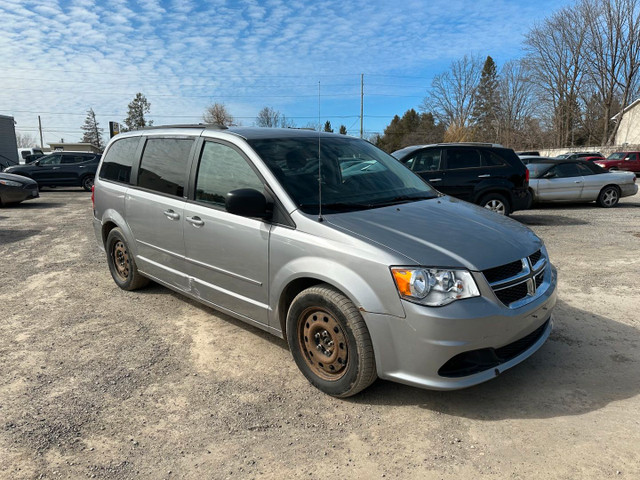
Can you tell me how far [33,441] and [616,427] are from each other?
3.43 metres

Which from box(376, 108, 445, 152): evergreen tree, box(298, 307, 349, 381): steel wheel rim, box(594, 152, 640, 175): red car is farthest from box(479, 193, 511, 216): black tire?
box(376, 108, 445, 152): evergreen tree

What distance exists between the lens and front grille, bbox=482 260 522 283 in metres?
2.76

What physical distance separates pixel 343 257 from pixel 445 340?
2.58ft

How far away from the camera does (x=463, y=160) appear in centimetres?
927

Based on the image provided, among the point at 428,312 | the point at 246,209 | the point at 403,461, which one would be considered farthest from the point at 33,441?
the point at 428,312

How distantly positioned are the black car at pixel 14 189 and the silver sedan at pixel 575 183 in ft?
48.0

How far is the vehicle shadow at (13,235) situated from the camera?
875 cm

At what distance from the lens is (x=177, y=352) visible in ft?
12.6

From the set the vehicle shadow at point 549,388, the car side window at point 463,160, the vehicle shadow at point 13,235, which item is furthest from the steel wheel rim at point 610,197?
the vehicle shadow at point 13,235

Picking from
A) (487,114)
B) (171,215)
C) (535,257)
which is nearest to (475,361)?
(535,257)

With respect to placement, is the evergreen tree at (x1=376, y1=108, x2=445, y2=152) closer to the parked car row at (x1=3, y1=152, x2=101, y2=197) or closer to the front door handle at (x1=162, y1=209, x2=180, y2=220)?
the parked car row at (x1=3, y1=152, x2=101, y2=197)

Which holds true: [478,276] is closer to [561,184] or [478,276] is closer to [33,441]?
[33,441]

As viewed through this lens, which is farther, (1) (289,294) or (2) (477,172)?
(2) (477,172)

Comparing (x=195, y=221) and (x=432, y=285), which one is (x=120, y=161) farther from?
(x=432, y=285)
